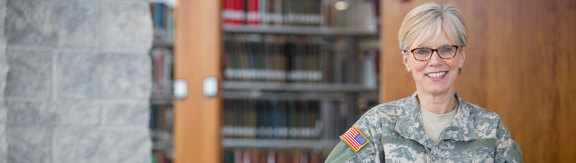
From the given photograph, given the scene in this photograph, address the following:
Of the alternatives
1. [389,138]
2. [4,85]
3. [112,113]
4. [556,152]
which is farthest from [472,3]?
[4,85]

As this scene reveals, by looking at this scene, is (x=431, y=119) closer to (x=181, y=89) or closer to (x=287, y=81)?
(x=181, y=89)

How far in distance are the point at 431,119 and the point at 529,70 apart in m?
0.65

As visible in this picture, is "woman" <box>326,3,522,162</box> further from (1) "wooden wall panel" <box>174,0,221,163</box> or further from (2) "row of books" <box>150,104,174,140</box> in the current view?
(2) "row of books" <box>150,104,174,140</box>

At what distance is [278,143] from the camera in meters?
3.88

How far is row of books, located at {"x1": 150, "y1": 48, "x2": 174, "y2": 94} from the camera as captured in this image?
4.37 metres

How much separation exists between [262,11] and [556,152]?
101 inches

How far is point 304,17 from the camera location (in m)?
3.96

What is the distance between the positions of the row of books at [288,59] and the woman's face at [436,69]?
289 centimetres

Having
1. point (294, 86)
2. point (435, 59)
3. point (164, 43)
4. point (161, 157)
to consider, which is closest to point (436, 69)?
point (435, 59)

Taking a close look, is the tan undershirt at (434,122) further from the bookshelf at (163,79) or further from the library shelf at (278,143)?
the bookshelf at (163,79)

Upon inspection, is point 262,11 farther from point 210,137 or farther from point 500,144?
point 500,144

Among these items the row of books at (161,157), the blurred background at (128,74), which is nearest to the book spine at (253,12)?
the row of books at (161,157)

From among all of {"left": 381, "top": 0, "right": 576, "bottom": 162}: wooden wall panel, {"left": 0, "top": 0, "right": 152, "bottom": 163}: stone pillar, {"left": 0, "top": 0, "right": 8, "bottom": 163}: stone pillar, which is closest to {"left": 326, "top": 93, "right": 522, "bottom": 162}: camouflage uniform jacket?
{"left": 381, "top": 0, "right": 576, "bottom": 162}: wooden wall panel

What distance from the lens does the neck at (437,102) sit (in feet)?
3.39
